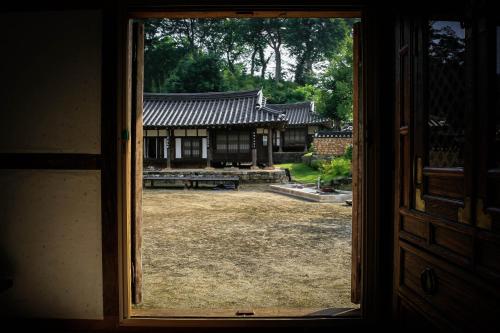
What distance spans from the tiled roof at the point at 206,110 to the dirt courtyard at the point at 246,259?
11.9m

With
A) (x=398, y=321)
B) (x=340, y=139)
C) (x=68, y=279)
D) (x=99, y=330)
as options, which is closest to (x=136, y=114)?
(x=68, y=279)

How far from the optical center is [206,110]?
76.1 feet

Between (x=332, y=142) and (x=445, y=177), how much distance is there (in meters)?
22.5

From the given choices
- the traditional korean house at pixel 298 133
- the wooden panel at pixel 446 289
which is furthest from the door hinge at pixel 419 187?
the traditional korean house at pixel 298 133

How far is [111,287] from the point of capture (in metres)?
2.91

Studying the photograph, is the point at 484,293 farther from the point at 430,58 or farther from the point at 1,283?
the point at 1,283

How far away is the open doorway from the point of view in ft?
11.9

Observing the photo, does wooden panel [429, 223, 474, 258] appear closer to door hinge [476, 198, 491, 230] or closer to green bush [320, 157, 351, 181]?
door hinge [476, 198, 491, 230]

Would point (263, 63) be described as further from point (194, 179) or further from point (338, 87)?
point (194, 179)

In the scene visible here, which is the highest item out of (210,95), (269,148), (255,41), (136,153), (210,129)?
(255,41)

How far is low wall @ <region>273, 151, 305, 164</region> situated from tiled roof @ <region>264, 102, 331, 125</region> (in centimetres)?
311

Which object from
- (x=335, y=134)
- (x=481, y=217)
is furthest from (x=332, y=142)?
(x=481, y=217)

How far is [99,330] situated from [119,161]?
1.36 metres

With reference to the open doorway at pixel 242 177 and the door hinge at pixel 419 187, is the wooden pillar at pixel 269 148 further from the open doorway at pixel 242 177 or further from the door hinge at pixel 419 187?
the door hinge at pixel 419 187
